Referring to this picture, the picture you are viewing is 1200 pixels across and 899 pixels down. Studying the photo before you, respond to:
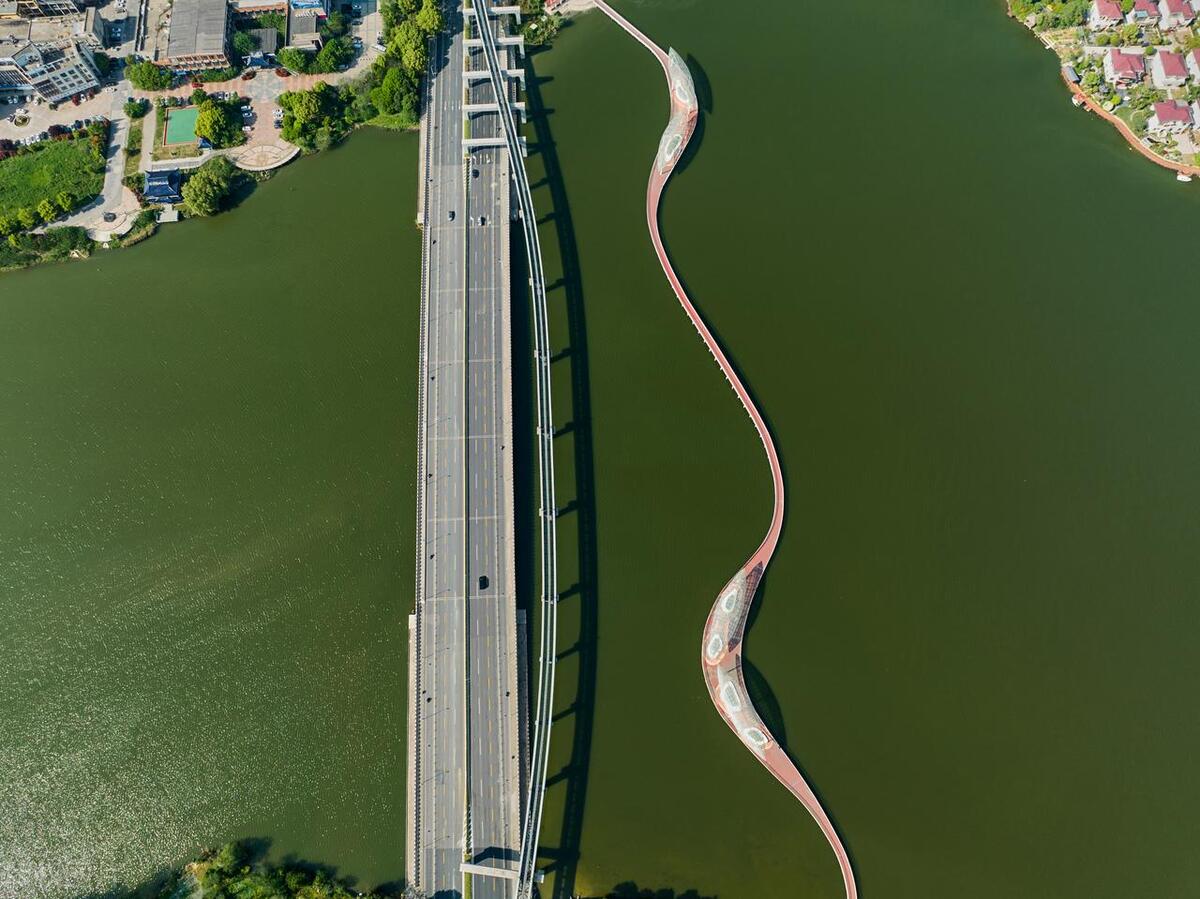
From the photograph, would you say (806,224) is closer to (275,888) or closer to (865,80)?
(865,80)

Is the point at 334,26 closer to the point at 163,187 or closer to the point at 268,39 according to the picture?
the point at 268,39

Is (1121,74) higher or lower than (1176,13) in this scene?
lower

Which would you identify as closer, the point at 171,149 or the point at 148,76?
the point at 171,149

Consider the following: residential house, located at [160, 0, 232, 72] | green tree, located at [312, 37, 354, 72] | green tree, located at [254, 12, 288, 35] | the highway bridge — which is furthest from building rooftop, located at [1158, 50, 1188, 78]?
residential house, located at [160, 0, 232, 72]

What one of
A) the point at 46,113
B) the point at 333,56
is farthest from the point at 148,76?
the point at 333,56

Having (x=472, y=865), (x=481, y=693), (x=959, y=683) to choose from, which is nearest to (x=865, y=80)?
(x=959, y=683)

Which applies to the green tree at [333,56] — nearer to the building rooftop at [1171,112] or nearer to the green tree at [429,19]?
the green tree at [429,19]

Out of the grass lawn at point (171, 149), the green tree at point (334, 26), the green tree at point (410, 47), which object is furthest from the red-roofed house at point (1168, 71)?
the grass lawn at point (171, 149)
